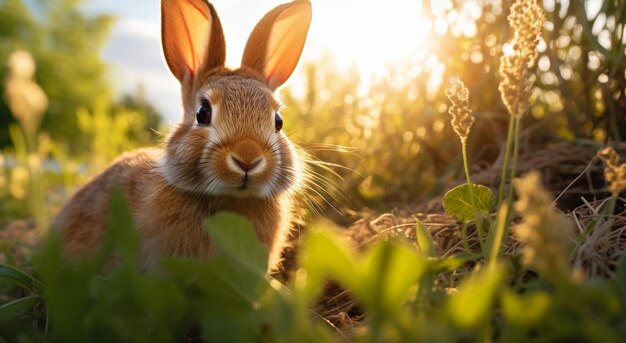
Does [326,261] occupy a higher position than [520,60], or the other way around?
[520,60]

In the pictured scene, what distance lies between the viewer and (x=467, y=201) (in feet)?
5.01

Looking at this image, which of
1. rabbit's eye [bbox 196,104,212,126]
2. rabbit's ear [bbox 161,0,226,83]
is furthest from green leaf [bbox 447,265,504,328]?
rabbit's ear [bbox 161,0,226,83]

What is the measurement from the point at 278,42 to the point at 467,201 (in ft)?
5.35

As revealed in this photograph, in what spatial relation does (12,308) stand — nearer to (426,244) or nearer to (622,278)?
(426,244)

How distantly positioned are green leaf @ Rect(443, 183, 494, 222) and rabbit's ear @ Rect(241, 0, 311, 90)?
1.52m

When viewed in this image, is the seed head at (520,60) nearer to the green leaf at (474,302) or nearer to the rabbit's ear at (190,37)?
the green leaf at (474,302)

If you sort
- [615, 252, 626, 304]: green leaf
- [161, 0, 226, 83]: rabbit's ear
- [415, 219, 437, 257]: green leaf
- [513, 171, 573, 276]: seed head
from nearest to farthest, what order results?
[513, 171, 573, 276]: seed head < [615, 252, 626, 304]: green leaf < [415, 219, 437, 257]: green leaf < [161, 0, 226, 83]: rabbit's ear

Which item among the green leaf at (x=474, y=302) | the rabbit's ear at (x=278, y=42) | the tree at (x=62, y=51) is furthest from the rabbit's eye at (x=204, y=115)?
the tree at (x=62, y=51)

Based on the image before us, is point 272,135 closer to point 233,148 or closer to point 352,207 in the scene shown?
point 233,148

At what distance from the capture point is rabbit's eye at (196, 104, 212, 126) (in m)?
2.32

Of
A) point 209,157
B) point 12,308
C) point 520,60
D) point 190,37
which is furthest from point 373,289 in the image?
point 190,37

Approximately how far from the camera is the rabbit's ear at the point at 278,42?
2676 millimetres

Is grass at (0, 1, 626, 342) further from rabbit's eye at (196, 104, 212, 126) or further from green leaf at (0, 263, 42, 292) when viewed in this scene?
rabbit's eye at (196, 104, 212, 126)

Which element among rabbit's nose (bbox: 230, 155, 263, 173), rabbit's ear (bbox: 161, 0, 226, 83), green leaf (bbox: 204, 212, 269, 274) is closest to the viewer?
green leaf (bbox: 204, 212, 269, 274)
